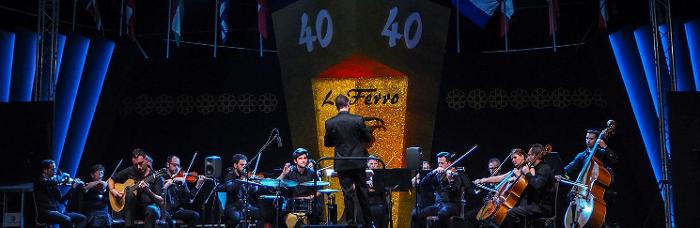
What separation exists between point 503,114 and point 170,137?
6.65 m

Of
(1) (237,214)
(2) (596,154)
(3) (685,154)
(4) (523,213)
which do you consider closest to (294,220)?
(1) (237,214)

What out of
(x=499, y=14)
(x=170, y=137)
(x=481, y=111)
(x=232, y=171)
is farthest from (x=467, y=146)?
(x=170, y=137)

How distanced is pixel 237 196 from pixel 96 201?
7.58 ft

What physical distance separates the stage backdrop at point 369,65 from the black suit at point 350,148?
473 centimetres

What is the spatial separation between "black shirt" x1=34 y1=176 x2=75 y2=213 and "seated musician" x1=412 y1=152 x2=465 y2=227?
18.9 feet

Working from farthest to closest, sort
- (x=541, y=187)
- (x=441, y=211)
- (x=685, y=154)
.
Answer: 1. (x=441, y=211)
2. (x=541, y=187)
3. (x=685, y=154)

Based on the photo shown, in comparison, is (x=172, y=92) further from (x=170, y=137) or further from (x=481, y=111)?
(x=481, y=111)

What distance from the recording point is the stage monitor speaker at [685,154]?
11.5 m

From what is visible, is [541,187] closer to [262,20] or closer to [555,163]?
[555,163]

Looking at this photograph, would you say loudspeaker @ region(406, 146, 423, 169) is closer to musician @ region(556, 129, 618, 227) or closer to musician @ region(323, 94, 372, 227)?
musician @ region(323, 94, 372, 227)

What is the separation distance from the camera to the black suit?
32.7 feet

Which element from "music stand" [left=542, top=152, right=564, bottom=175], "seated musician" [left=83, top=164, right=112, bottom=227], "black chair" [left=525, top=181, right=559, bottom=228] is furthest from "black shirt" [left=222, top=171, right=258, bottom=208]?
"music stand" [left=542, top=152, right=564, bottom=175]

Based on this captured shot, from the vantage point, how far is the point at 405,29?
603 inches

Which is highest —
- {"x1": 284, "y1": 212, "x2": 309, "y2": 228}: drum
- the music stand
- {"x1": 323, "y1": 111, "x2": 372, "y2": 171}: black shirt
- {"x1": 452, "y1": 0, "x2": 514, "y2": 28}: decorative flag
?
{"x1": 452, "y1": 0, "x2": 514, "y2": 28}: decorative flag
